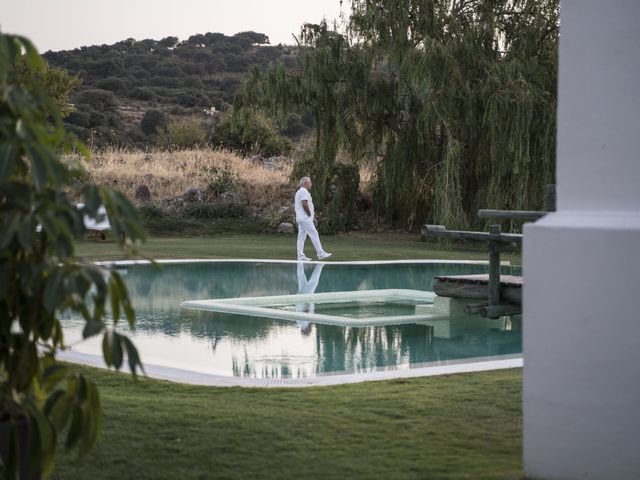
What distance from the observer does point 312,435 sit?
4121 millimetres

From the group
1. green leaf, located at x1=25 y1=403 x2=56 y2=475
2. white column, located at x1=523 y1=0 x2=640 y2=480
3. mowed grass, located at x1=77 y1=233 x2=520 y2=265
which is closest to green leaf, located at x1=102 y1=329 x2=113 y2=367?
green leaf, located at x1=25 y1=403 x2=56 y2=475

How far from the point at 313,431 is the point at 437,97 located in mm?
14534

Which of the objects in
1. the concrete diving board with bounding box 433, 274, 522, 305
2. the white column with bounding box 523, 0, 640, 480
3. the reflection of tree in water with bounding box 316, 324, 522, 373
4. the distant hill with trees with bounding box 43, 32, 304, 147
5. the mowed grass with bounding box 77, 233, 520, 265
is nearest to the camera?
the white column with bounding box 523, 0, 640, 480

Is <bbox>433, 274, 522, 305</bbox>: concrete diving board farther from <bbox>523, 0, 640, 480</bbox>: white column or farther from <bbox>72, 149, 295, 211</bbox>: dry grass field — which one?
<bbox>72, 149, 295, 211</bbox>: dry grass field

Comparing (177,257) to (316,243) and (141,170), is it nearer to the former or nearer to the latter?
(316,243)

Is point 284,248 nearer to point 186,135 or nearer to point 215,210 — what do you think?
point 215,210

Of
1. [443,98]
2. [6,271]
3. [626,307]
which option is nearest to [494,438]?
[626,307]

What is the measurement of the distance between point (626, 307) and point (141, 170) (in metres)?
22.3

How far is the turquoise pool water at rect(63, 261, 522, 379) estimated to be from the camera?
7594 mm

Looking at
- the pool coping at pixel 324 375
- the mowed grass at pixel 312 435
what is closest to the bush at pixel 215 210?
the pool coping at pixel 324 375

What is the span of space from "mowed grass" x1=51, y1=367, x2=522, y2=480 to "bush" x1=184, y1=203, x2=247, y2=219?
54.8 feet

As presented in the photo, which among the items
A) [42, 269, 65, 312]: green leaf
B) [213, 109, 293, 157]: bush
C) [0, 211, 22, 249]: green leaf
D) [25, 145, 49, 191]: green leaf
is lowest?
[42, 269, 65, 312]: green leaf

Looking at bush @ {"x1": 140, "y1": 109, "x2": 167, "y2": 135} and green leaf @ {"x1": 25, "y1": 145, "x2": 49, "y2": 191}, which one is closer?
green leaf @ {"x1": 25, "y1": 145, "x2": 49, "y2": 191}

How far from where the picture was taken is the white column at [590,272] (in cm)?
313
